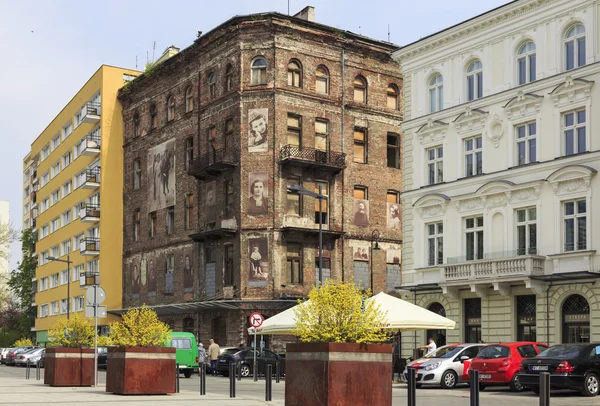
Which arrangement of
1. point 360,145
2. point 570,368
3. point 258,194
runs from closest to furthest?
point 570,368 < point 258,194 < point 360,145

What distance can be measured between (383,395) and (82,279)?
5944 centimetres

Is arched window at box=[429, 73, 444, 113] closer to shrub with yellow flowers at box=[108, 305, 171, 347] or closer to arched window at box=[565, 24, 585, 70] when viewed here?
arched window at box=[565, 24, 585, 70]

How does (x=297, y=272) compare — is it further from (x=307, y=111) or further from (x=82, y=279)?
(x=82, y=279)

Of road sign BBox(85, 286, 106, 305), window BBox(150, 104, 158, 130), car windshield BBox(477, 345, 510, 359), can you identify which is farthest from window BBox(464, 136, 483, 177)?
window BBox(150, 104, 158, 130)

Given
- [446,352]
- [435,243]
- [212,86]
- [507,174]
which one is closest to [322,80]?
[212,86]

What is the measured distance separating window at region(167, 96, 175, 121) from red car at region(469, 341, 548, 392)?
3587cm

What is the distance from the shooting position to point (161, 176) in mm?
62062

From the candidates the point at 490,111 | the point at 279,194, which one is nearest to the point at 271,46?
the point at 279,194

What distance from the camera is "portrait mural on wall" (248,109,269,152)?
52.8 metres

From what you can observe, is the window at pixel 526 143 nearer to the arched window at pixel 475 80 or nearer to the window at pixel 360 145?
the arched window at pixel 475 80

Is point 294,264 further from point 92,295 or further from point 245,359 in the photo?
point 92,295

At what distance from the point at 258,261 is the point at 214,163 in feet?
19.6

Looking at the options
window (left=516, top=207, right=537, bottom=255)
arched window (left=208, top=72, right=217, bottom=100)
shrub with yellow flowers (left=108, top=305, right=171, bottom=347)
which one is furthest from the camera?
arched window (left=208, top=72, right=217, bottom=100)

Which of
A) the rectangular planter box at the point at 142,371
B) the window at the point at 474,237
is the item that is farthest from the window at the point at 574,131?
the rectangular planter box at the point at 142,371
